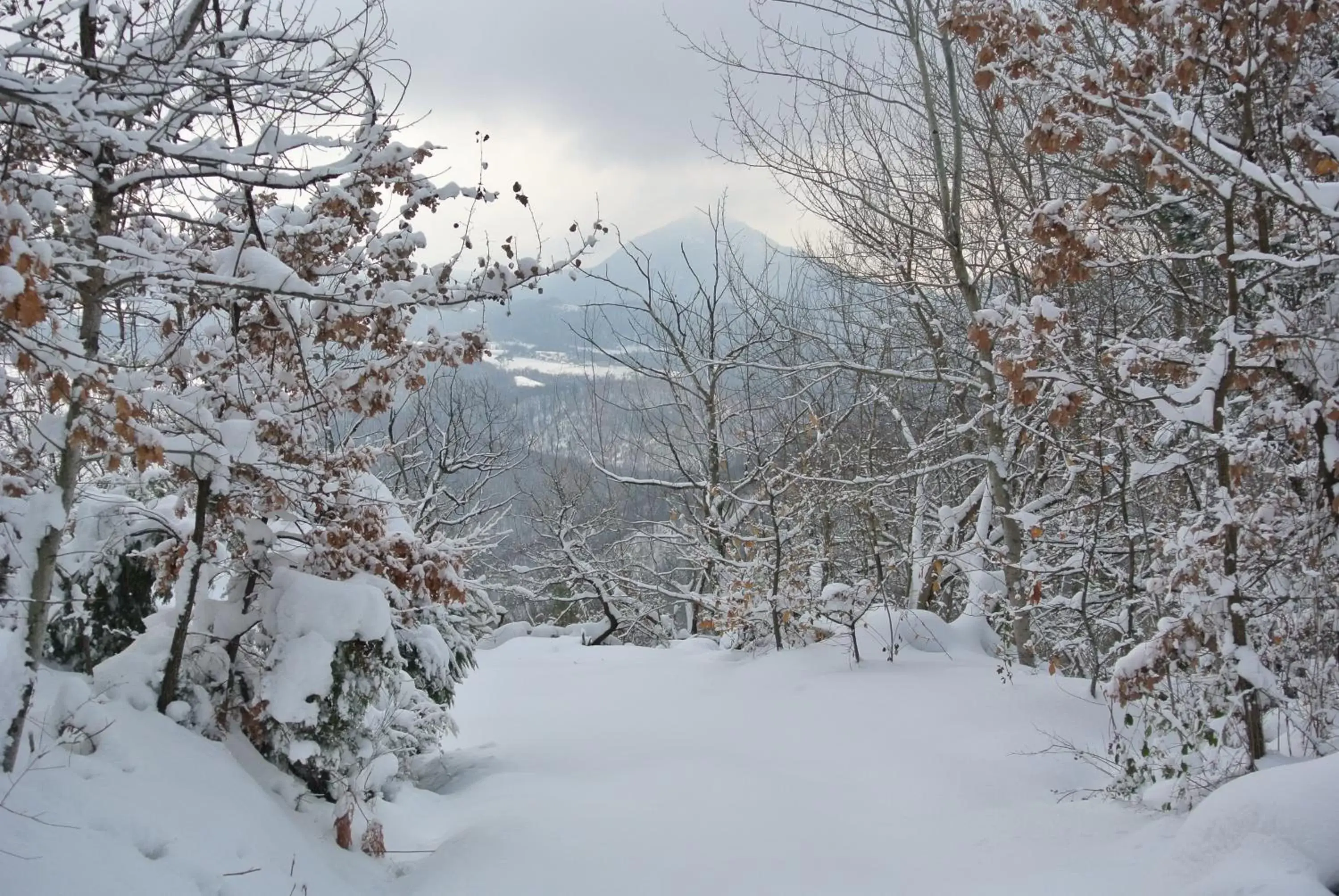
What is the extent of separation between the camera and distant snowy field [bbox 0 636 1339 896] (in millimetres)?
2760

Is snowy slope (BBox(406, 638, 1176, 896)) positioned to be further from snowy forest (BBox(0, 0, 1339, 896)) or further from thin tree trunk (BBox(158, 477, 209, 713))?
thin tree trunk (BBox(158, 477, 209, 713))

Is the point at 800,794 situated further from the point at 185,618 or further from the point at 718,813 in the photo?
the point at 185,618

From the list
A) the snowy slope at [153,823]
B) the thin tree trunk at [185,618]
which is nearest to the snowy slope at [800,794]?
the snowy slope at [153,823]

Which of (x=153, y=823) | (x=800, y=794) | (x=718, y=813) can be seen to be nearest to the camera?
(x=153, y=823)

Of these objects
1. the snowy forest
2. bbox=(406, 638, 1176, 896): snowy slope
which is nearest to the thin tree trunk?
the snowy forest

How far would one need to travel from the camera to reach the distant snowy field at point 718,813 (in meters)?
2.76

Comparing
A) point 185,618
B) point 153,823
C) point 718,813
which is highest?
point 185,618

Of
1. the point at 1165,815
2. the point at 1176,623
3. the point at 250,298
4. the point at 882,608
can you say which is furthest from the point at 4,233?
the point at 882,608

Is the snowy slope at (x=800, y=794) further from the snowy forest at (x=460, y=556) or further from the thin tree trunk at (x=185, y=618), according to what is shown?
the thin tree trunk at (x=185, y=618)

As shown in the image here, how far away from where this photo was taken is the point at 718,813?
4.31 meters

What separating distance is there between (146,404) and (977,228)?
30.1ft

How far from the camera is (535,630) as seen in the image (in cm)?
1611

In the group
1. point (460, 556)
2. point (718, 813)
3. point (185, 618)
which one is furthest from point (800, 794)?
point (185, 618)

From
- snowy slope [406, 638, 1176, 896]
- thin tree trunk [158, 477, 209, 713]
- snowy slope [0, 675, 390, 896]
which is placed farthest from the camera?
thin tree trunk [158, 477, 209, 713]
